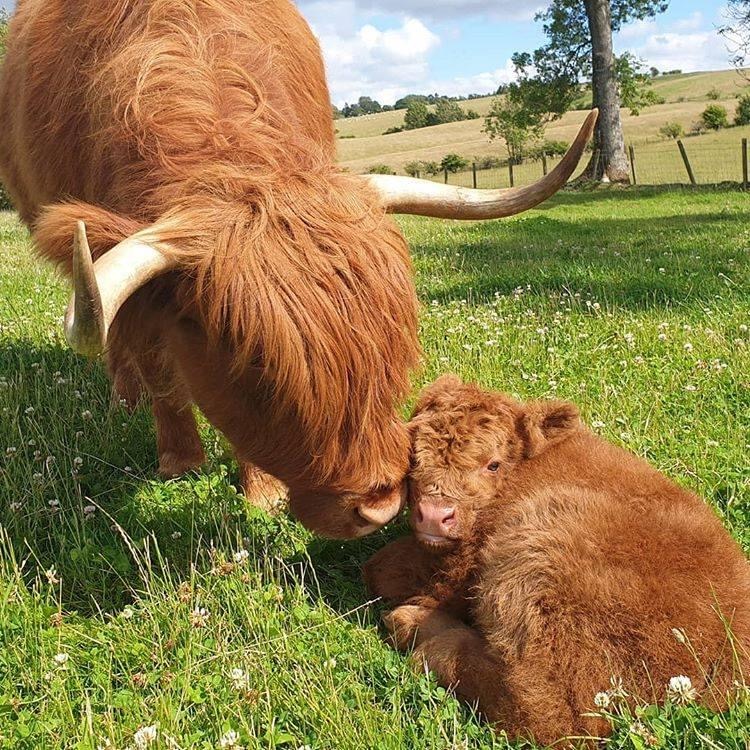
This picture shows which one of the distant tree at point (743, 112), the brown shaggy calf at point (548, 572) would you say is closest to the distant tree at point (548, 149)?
the distant tree at point (743, 112)

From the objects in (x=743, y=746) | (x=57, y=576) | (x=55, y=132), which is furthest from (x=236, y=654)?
(x=55, y=132)

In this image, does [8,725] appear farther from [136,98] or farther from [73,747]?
[136,98]

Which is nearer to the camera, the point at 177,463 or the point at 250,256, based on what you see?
the point at 250,256

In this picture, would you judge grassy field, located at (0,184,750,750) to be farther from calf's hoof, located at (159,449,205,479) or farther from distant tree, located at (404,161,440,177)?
distant tree, located at (404,161,440,177)

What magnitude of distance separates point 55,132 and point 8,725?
3264 mm

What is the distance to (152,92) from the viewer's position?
3613 mm

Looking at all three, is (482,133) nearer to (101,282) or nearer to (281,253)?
(281,253)

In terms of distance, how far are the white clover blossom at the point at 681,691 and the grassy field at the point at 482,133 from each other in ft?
157

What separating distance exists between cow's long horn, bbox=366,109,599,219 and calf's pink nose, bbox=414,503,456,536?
142cm

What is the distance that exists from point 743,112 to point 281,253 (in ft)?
203

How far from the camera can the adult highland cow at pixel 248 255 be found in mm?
2934

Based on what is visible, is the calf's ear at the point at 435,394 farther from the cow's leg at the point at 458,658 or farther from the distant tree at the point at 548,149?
the distant tree at the point at 548,149

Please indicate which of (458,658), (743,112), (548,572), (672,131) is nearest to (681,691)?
(548,572)

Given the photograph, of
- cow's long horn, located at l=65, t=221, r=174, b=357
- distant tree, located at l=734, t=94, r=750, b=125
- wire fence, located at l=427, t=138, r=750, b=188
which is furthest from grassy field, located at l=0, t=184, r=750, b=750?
distant tree, located at l=734, t=94, r=750, b=125
